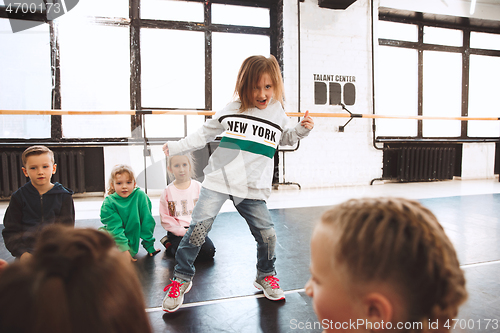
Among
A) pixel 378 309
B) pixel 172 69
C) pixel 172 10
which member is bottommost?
pixel 378 309

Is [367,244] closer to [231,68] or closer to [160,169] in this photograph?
[160,169]

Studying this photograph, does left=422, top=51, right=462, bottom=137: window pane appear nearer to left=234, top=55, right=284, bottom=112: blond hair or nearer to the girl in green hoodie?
left=234, top=55, right=284, bottom=112: blond hair

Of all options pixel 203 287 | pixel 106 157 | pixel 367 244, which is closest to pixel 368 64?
pixel 106 157

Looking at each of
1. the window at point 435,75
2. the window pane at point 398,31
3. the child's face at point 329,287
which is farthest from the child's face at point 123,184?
the window pane at point 398,31

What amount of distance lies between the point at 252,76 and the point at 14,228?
50.2 inches

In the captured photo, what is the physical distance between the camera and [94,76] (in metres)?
3.99

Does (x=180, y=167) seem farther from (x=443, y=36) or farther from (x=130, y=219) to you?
(x=443, y=36)

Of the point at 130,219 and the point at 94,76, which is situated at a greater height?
the point at 94,76

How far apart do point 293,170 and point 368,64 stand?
196 cm

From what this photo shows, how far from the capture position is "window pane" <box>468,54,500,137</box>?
5562 mm

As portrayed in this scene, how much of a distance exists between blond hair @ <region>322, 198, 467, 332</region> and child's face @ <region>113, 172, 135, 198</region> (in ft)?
5.54

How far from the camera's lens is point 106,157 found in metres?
3.98

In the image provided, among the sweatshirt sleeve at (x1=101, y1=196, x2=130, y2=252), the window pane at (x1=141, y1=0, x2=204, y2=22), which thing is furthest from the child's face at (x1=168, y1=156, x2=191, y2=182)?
the window pane at (x1=141, y1=0, x2=204, y2=22)

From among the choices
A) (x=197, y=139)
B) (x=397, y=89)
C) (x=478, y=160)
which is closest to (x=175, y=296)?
(x=197, y=139)
